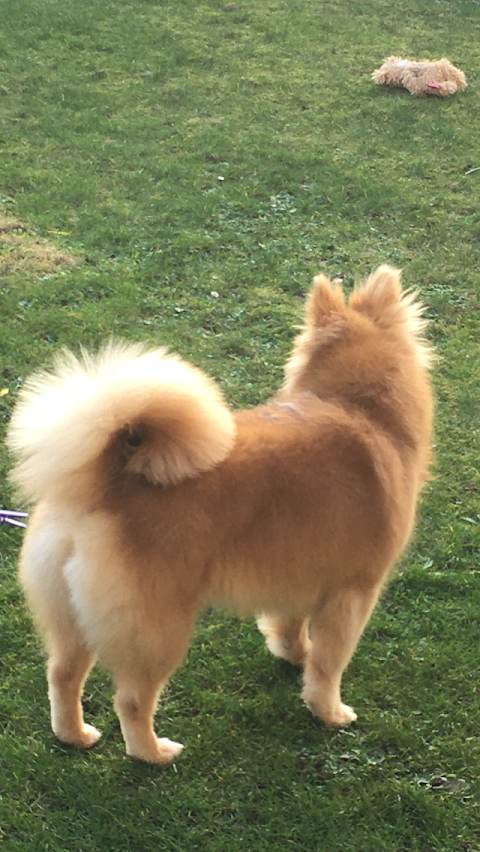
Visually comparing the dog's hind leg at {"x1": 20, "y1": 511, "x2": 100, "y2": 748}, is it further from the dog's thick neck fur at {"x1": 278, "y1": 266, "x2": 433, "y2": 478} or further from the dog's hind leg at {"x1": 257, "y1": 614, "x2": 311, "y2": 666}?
the dog's thick neck fur at {"x1": 278, "y1": 266, "x2": 433, "y2": 478}

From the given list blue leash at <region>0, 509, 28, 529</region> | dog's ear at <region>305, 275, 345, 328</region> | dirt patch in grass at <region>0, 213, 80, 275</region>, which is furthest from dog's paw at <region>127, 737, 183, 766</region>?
dirt patch in grass at <region>0, 213, 80, 275</region>

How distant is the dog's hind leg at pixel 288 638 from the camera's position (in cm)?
260

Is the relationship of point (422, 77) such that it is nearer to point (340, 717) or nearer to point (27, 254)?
point (27, 254)

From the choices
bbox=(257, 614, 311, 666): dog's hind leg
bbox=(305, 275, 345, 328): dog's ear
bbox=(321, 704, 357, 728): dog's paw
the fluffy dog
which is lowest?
bbox=(321, 704, 357, 728): dog's paw

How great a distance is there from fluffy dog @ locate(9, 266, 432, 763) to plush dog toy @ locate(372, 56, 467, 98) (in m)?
5.61

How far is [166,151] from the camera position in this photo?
19.9 feet

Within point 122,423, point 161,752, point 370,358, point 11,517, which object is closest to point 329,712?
point 161,752

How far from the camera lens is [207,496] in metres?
1.91

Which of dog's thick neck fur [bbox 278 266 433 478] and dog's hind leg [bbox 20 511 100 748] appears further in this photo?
dog's thick neck fur [bbox 278 266 433 478]

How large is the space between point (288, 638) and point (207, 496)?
0.93 m

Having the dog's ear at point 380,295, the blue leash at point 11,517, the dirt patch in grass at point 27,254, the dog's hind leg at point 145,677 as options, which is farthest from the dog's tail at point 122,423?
the dirt patch in grass at point 27,254

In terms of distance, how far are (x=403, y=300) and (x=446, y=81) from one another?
5.70 metres

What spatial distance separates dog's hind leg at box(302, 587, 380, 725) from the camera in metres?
2.26

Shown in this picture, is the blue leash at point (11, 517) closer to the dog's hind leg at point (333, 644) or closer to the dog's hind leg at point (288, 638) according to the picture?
the dog's hind leg at point (288, 638)
